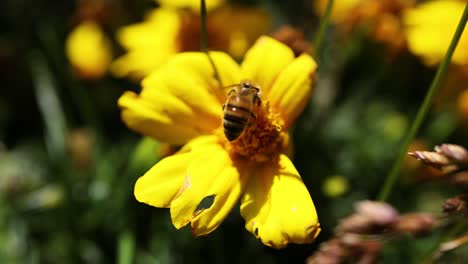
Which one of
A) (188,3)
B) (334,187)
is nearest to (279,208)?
(334,187)

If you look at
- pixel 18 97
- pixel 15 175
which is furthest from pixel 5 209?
pixel 18 97

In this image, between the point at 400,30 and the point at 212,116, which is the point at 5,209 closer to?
the point at 212,116

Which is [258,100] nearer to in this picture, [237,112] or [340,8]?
[237,112]

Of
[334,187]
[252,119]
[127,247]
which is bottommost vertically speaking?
[127,247]

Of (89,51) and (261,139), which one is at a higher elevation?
(261,139)

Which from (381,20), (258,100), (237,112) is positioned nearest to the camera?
(237,112)

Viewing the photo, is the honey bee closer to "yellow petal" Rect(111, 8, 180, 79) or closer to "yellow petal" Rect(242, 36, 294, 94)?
"yellow petal" Rect(242, 36, 294, 94)
